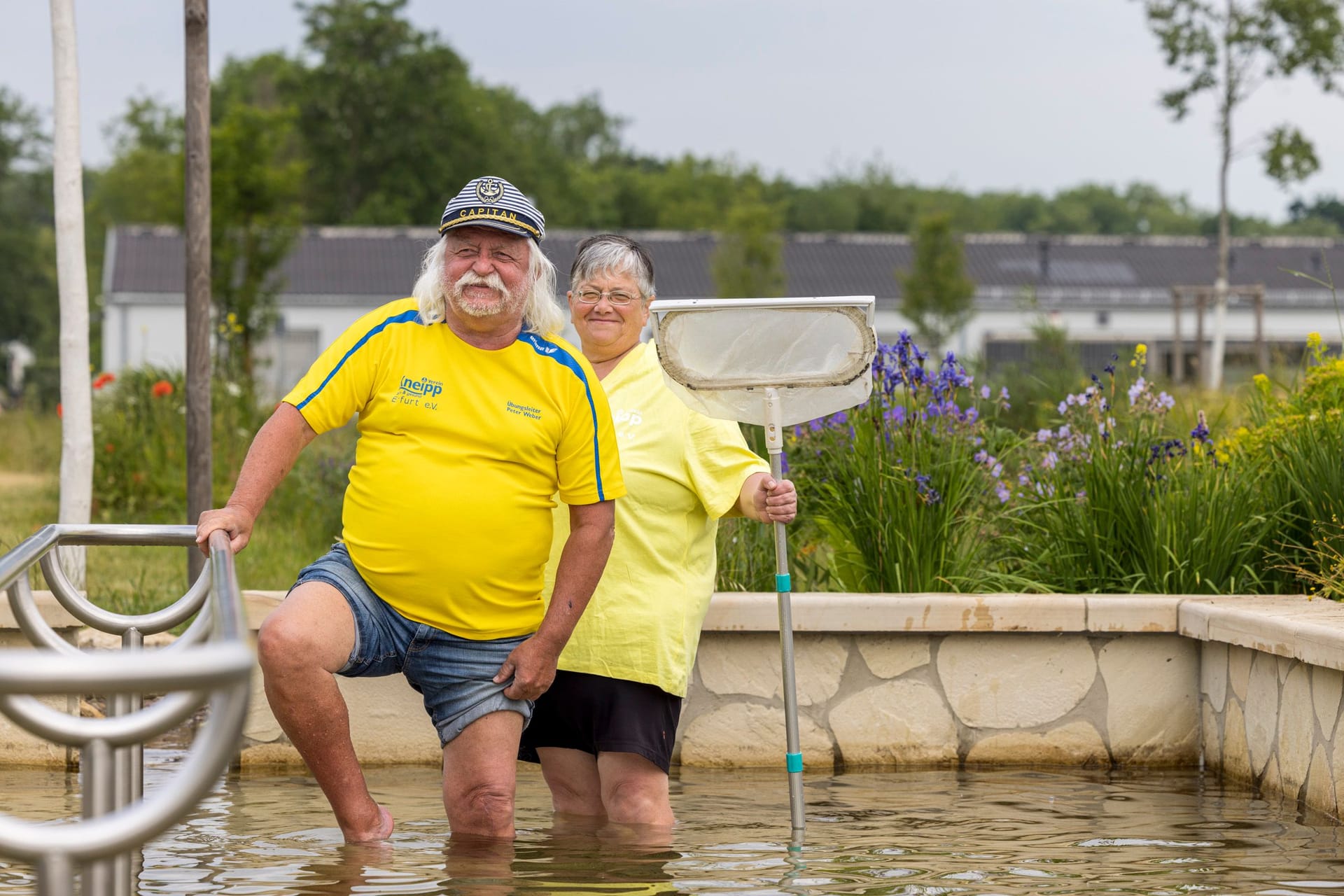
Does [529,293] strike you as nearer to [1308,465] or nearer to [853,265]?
[1308,465]

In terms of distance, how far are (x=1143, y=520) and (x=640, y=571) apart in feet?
8.03

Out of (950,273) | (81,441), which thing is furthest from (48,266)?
(81,441)

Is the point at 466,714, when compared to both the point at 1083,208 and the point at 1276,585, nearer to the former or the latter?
the point at 1276,585

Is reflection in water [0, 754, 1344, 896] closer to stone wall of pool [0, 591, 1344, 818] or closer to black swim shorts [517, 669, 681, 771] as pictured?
stone wall of pool [0, 591, 1344, 818]

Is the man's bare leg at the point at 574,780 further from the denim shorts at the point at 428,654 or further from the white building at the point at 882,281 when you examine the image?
the white building at the point at 882,281

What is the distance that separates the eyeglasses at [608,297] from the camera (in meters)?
4.14

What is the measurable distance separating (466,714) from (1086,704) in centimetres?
251

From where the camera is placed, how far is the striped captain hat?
12.4 feet

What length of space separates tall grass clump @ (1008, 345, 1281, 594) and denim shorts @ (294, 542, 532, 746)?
265 centimetres

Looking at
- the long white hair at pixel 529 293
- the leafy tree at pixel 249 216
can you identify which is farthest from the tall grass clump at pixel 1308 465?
the leafy tree at pixel 249 216

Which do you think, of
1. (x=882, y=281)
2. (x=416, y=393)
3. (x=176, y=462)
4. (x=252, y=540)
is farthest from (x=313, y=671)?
(x=882, y=281)

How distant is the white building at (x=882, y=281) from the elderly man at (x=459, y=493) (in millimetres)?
30510

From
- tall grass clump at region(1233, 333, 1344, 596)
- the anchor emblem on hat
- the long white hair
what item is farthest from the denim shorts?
tall grass clump at region(1233, 333, 1344, 596)

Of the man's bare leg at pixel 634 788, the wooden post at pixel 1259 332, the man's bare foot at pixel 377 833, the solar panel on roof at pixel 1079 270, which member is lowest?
the man's bare foot at pixel 377 833
